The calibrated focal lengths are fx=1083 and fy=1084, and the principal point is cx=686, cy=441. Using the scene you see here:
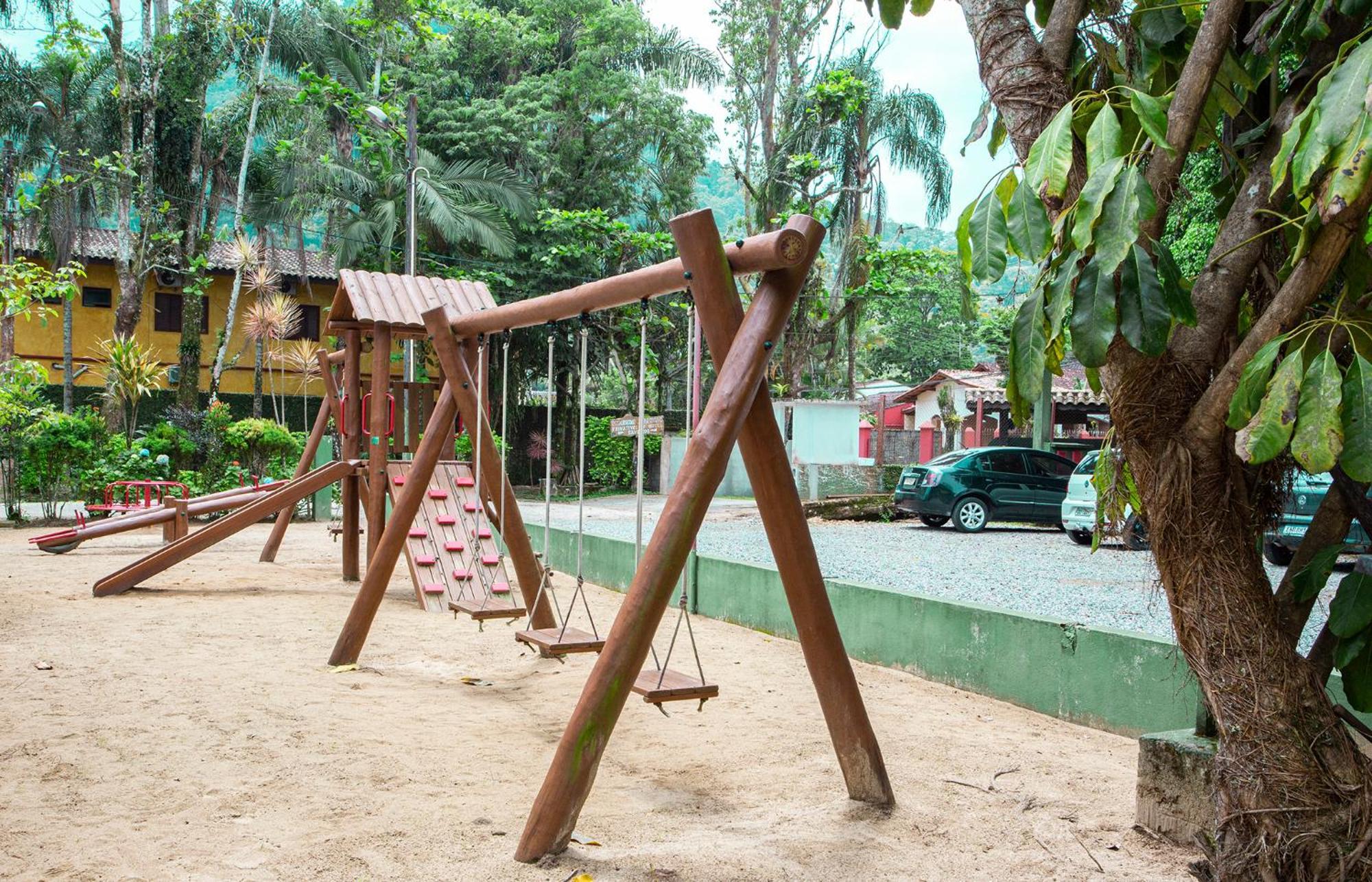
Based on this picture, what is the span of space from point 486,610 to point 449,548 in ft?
7.62

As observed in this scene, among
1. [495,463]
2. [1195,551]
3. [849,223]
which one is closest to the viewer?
[1195,551]

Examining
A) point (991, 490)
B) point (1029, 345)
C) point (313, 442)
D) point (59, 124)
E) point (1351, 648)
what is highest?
point (59, 124)

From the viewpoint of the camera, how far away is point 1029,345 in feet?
9.69

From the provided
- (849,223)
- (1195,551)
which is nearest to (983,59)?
(1195,551)

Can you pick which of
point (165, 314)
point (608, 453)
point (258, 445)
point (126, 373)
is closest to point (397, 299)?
point (258, 445)

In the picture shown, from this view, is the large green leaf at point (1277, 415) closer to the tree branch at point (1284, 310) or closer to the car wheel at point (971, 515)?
the tree branch at point (1284, 310)

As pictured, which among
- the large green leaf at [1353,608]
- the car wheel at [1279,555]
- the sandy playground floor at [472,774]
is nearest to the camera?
the large green leaf at [1353,608]

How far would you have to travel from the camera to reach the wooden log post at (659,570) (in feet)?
11.2

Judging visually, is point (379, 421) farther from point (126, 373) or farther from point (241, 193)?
point (241, 193)

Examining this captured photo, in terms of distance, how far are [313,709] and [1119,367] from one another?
158 inches

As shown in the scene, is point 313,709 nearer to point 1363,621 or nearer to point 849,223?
point 1363,621

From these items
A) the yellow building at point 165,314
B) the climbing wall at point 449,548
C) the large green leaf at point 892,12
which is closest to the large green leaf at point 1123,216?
the large green leaf at point 892,12

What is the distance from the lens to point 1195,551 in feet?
10.6

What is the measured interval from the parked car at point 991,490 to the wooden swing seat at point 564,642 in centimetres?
1157
